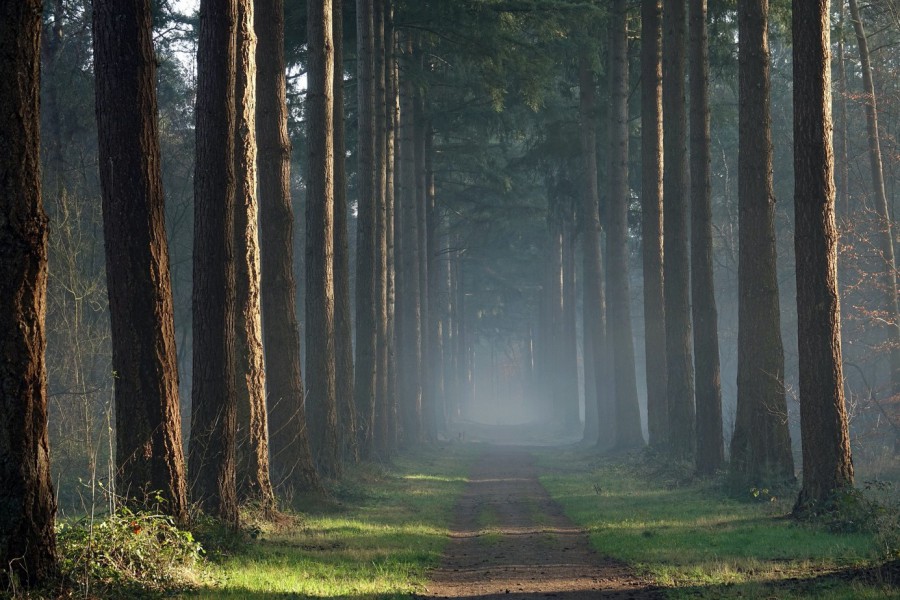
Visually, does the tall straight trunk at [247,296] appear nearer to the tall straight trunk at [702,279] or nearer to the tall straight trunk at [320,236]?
the tall straight trunk at [320,236]

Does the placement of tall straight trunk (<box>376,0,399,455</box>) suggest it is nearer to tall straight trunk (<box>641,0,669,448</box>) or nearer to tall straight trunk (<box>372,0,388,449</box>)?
tall straight trunk (<box>372,0,388,449</box>)

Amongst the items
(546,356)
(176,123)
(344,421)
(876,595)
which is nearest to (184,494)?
(876,595)

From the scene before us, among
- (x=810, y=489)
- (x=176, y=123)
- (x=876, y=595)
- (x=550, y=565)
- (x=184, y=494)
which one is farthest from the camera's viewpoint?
(x=176, y=123)

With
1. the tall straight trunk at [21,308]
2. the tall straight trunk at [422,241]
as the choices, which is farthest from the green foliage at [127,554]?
the tall straight trunk at [422,241]

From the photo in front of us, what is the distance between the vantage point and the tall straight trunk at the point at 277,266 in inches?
616

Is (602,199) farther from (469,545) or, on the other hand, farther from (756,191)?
(469,545)

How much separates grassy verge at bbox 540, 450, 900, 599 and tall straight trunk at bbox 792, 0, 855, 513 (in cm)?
95

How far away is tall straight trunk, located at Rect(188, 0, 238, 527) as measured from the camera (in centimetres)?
1142

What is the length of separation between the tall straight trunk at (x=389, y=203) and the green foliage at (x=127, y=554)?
56.9 feet

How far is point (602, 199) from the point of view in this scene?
39.3 m

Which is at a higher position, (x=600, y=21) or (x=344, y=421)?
(x=600, y=21)

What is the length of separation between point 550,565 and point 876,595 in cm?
397

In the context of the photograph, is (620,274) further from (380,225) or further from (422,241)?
(422,241)

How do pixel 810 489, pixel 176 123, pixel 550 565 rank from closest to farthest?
pixel 550 565 < pixel 810 489 < pixel 176 123
